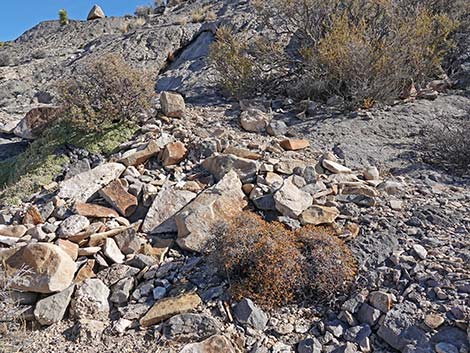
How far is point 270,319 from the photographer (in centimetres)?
310

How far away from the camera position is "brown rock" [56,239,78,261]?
3.76 metres

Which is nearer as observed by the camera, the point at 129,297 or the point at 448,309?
the point at 448,309

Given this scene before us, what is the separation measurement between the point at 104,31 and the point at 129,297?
1872cm

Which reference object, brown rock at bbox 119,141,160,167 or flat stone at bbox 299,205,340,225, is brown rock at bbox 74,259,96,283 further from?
flat stone at bbox 299,205,340,225

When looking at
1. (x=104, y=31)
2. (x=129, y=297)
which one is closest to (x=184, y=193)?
(x=129, y=297)

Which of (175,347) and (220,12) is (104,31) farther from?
(175,347)

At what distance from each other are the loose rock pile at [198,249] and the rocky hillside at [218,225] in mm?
12

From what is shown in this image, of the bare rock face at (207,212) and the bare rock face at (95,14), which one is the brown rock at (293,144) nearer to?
the bare rock face at (207,212)

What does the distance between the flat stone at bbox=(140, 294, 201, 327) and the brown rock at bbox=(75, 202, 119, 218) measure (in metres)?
1.39

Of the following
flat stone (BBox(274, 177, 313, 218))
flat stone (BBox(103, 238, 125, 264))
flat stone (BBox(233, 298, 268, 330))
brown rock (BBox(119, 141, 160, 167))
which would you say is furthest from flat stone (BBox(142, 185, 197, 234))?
flat stone (BBox(233, 298, 268, 330))

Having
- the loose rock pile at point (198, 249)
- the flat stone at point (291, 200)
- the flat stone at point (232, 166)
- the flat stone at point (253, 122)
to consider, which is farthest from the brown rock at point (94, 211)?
the flat stone at point (253, 122)

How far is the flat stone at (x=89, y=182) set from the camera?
4672mm

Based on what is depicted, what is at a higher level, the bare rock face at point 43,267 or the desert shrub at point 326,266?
the bare rock face at point 43,267

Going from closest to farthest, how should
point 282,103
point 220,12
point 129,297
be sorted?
point 129,297, point 282,103, point 220,12
